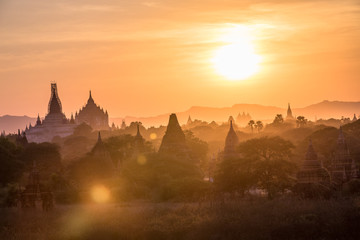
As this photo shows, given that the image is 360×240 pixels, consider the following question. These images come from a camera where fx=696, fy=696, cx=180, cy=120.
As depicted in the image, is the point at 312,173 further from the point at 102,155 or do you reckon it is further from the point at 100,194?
the point at 102,155

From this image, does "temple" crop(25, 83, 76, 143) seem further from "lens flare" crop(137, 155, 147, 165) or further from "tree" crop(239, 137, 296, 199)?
"tree" crop(239, 137, 296, 199)

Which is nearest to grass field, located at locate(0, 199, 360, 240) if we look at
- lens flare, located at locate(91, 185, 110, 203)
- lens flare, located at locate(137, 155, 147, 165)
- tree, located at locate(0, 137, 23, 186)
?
lens flare, located at locate(91, 185, 110, 203)

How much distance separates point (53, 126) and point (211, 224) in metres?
139

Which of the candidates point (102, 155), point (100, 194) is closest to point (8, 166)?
point (102, 155)

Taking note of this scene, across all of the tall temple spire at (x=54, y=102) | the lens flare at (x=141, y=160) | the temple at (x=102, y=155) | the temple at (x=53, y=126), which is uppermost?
the tall temple spire at (x=54, y=102)

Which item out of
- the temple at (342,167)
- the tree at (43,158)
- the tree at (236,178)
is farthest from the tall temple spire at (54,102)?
the tree at (236,178)

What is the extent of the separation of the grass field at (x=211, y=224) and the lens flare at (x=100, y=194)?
41.6ft

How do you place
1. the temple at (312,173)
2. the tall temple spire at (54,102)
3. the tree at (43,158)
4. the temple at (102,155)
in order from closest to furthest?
the temple at (312,173)
the temple at (102,155)
the tree at (43,158)
the tall temple spire at (54,102)

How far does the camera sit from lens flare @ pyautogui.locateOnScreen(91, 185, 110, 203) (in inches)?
2260

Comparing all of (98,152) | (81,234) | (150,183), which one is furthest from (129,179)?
(81,234)

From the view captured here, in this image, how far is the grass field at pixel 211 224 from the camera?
41094 mm

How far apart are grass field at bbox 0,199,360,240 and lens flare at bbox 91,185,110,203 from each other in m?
12.7

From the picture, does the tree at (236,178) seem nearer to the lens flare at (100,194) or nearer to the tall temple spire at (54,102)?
the lens flare at (100,194)

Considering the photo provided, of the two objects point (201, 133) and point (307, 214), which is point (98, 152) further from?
point (201, 133)
